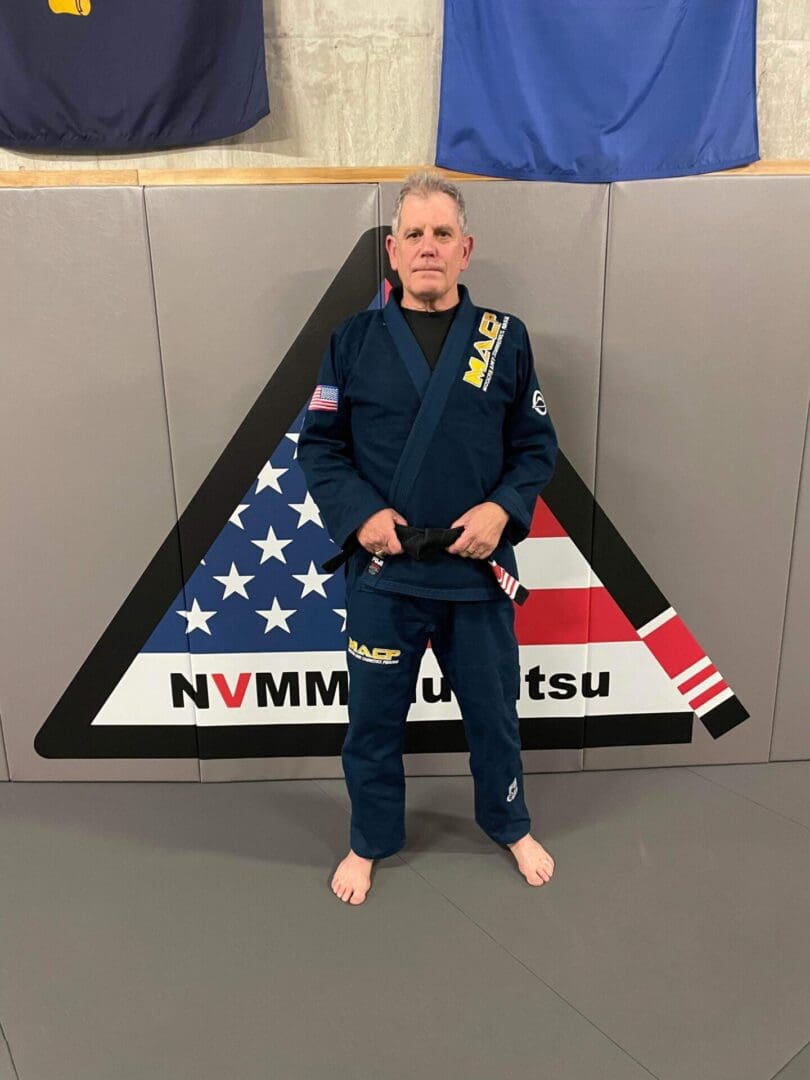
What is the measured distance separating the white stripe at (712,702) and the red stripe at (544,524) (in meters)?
0.68

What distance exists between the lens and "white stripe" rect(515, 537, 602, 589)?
6.76ft

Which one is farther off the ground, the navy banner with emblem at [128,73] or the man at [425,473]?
the navy banner with emblem at [128,73]

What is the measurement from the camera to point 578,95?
1784 mm

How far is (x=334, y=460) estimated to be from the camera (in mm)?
1645

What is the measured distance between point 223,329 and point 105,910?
1.40m

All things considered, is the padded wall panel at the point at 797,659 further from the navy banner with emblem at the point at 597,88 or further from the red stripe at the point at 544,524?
the navy banner with emblem at the point at 597,88

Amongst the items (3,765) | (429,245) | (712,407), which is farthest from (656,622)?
(3,765)

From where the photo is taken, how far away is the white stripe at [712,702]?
2.21m

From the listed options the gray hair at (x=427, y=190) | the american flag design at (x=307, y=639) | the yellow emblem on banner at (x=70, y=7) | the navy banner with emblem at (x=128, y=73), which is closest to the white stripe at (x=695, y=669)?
the american flag design at (x=307, y=639)

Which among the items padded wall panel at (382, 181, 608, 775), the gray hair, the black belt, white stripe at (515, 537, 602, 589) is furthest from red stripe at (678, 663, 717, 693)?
the gray hair

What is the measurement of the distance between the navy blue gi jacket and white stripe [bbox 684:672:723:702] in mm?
872

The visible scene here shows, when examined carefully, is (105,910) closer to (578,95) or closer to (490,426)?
(490,426)

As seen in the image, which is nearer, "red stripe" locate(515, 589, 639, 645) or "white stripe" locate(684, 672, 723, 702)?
"red stripe" locate(515, 589, 639, 645)

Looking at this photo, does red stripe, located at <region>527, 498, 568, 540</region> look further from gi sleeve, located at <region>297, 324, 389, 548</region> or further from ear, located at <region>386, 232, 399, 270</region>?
ear, located at <region>386, 232, 399, 270</region>
